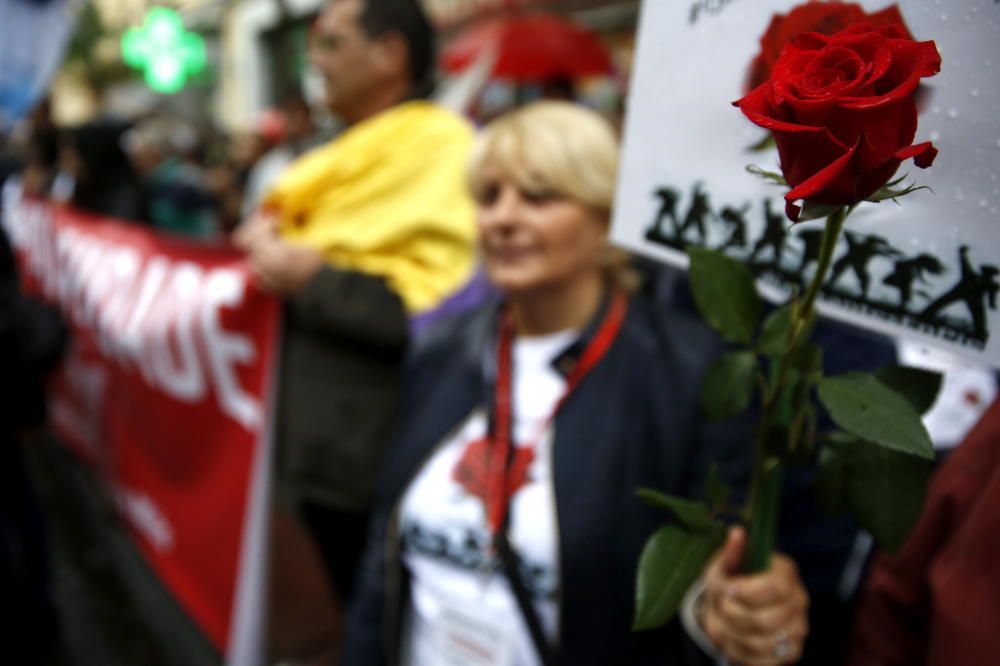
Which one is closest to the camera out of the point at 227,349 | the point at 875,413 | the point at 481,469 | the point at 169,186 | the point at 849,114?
the point at 849,114

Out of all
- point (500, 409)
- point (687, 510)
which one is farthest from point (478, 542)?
point (687, 510)

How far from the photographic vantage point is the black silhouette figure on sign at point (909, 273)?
2.13 feet

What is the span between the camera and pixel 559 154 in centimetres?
140

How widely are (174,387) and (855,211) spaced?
2152mm

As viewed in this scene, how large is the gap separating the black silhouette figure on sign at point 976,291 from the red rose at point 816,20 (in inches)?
7.8

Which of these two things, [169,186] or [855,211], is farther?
[169,186]

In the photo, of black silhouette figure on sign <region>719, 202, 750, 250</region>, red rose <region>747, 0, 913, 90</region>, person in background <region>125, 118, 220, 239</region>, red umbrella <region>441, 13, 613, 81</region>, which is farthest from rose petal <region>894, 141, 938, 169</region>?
person in background <region>125, 118, 220, 239</region>

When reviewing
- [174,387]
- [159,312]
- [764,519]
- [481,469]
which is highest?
[764,519]

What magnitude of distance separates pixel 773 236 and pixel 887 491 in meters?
0.26

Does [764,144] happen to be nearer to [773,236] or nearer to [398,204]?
[773,236]

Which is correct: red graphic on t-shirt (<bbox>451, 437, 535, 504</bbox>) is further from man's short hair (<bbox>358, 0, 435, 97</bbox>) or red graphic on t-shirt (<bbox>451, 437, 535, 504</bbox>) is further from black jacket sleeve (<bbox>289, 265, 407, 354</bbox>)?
man's short hair (<bbox>358, 0, 435, 97</bbox>)

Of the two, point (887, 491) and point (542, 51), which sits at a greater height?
point (887, 491)

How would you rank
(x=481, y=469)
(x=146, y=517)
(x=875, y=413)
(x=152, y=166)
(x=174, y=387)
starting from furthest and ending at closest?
(x=152, y=166)
(x=146, y=517)
(x=174, y=387)
(x=481, y=469)
(x=875, y=413)

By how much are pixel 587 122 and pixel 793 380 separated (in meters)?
0.87
